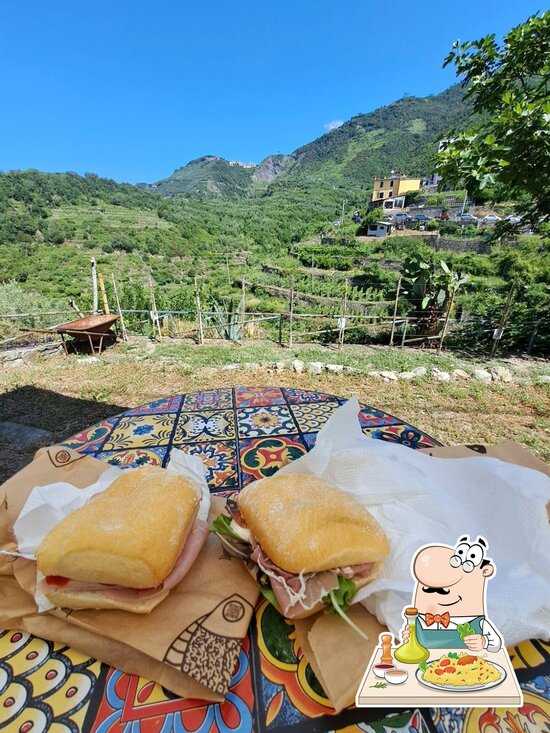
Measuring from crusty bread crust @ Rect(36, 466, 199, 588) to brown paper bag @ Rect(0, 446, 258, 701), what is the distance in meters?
0.10

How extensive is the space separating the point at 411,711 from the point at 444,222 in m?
47.3

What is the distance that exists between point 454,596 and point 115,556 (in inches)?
32.0

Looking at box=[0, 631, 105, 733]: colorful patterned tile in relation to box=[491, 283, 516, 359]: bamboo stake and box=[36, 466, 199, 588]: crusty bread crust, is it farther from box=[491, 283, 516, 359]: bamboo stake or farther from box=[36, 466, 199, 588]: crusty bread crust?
box=[491, 283, 516, 359]: bamboo stake

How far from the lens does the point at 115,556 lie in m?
0.85

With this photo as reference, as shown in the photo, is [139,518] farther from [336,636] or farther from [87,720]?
[336,636]

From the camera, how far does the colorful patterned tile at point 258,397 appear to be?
89.5 inches

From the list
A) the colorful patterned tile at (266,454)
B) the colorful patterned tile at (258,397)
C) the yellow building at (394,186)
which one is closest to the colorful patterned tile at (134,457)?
the colorful patterned tile at (266,454)

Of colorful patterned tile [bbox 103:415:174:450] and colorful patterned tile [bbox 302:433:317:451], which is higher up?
colorful patterned tile [bbox 302:433:317:451]

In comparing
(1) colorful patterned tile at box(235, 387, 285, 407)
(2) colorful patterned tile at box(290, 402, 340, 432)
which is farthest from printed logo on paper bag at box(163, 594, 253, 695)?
(1) colorful patterned tile at box(235, 387, 285, 407)

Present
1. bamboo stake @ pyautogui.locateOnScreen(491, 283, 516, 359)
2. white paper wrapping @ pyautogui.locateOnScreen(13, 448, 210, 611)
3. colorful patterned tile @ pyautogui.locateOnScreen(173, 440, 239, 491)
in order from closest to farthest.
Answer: white paper wrapping @ pyautogui.locateOnScreen(13, 448, 210, 611) < colorful patterned tile @ pyautogui.locateOnScreen(173, 440, 239, 491) < bamboo stake @ pyautogui.locateOnScreen(491, 283, 516, 359)

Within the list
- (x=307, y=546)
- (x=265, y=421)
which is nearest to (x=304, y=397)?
(x=265, y=421)

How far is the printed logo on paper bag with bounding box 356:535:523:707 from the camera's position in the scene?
649mm

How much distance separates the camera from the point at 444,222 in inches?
1548

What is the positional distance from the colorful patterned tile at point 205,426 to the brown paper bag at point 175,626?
0.85 metres
